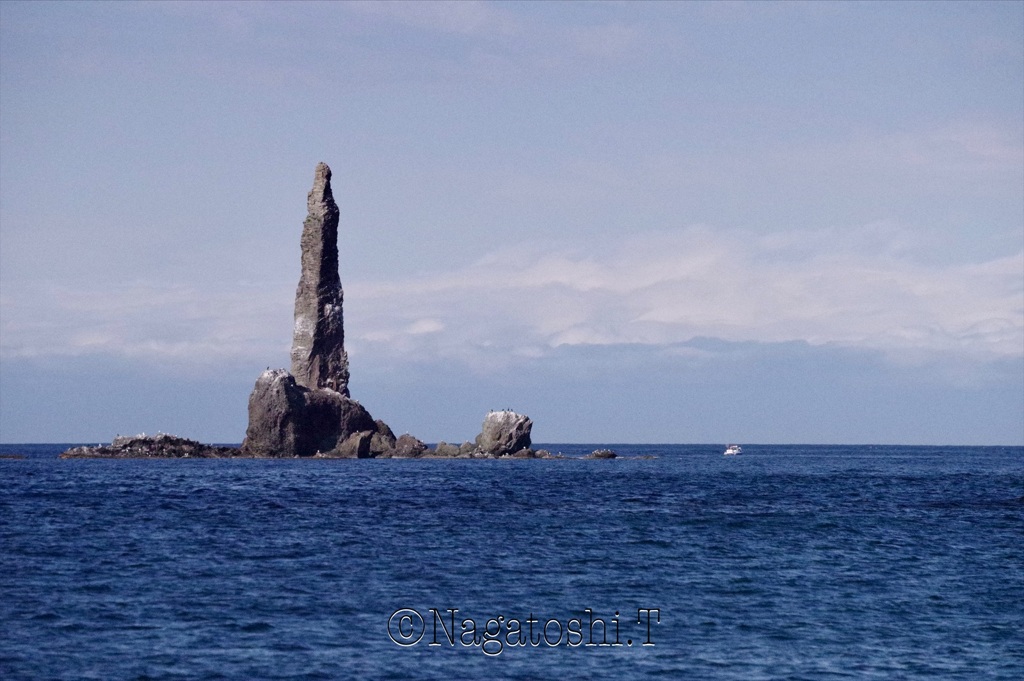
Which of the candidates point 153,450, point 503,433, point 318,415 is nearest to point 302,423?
point 318,415

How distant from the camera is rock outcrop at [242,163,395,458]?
142500 millimetres

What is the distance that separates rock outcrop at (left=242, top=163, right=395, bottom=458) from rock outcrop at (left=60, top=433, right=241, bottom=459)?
620 cm

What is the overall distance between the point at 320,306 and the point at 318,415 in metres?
19.2

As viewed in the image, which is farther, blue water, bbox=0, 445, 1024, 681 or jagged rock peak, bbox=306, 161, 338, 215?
jagged rock peak, bbox=306, 161, 338, 215

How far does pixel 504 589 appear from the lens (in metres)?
34.4

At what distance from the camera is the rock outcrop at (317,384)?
142500mm

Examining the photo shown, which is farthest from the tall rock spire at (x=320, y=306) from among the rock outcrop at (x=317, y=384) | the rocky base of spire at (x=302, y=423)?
the rocky base of spire at (x=302, y=423)

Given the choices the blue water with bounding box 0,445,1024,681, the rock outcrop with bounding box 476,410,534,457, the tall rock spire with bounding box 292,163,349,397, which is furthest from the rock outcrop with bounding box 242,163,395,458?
the blue water with bounding box 0,445,1024,681

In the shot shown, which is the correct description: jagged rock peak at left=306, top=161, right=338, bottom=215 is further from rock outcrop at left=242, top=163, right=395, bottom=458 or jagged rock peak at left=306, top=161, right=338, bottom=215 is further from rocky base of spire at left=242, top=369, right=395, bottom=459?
rocky base of spire at left=242, top=369, right=395, bottom=459

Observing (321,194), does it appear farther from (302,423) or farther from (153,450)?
(153,450)

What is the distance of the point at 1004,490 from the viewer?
297 feet

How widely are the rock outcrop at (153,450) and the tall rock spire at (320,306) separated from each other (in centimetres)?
1612

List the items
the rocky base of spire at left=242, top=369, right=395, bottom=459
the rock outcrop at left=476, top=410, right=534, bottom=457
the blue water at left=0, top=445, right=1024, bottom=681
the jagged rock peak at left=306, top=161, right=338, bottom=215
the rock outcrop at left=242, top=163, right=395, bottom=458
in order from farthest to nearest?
1. the jagged rock peak at left=306, top=161, right=338, bottom=215
2. the rock outcrop at left=476, top=410, right=534, bottom=457
3. the rock outcrop at left=242, top=163, right=395, bottom=458
4. the rocky base of spire at left=242, top=369, right=395, bottom=459
5. the blue water at left=0, top=445, right=1024, bottom=681

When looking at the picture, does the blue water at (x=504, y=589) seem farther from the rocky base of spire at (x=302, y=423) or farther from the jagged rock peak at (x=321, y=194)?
the jagged rock peak at (x=321, y=194)
